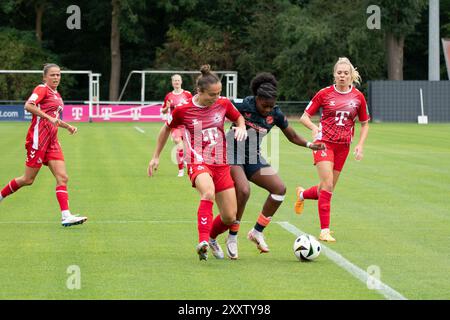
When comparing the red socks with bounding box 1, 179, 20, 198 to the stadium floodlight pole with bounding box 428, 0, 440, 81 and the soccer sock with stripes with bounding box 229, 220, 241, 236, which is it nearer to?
the soccer sock with stripes with bounding box 229, 220, 241, 236

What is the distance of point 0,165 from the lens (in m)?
24.4

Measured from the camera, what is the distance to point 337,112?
42.6 ft

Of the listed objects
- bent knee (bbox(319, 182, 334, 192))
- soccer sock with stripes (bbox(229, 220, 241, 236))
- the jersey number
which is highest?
the jersey number

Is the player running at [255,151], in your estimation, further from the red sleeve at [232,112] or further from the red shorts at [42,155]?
the red shorts at [42,155]

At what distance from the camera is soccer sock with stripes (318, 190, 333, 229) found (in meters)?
12.4

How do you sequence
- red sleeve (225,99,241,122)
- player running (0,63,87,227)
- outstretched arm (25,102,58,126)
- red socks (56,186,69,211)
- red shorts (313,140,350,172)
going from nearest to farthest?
red sleeve (225,99,241,122) < red shorts (313,140,350,172) < outstretched arm (25,102,58,126) < player running (0,63,87,227) < red socks (56,186,69,211)

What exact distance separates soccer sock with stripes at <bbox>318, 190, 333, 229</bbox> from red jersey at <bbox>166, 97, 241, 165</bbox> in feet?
6.83

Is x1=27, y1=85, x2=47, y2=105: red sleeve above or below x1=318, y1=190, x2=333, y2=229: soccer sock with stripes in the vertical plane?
above

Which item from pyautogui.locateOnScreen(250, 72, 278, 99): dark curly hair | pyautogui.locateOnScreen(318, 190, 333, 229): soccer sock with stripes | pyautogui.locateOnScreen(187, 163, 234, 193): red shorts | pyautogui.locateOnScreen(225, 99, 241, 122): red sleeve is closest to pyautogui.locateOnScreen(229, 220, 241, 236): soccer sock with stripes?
pyautogui.locateOnScreen(187, 163, 234, 193): red shorts

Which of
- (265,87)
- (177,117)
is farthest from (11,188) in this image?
(265,87)

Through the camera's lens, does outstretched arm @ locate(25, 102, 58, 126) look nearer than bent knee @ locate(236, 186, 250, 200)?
No

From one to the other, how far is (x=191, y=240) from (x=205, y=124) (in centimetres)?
201

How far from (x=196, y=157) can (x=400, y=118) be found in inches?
1775

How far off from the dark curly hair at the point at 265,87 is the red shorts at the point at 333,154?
209 centimetres
